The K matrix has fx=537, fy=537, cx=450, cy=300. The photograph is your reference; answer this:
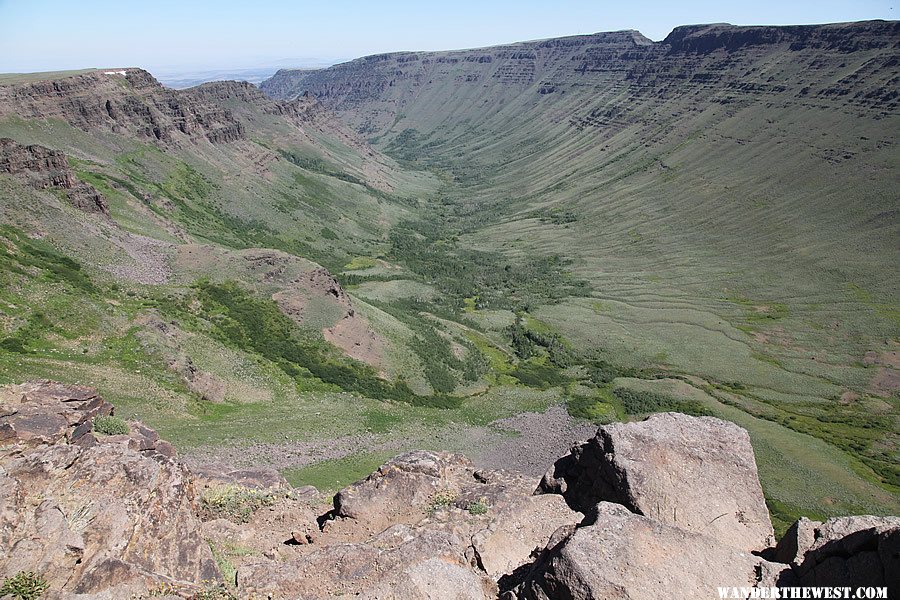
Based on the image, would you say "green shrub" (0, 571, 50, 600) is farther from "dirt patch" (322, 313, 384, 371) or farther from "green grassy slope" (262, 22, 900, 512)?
"green grassy slope" (262, 22, 900, 512)

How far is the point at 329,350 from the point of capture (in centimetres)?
6831

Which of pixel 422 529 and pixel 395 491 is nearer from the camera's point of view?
pixel 422 529

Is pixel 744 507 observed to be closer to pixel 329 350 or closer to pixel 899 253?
pixel 329 350

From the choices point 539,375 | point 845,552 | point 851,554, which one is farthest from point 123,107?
point 851,554

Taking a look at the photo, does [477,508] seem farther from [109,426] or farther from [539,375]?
[539,375]

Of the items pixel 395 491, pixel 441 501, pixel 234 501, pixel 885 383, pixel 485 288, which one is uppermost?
pixel 234 501

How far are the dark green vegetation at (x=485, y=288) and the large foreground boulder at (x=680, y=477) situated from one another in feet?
81.5

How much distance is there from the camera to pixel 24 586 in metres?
14.2

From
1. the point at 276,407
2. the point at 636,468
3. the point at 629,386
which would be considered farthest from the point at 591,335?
the point at 636,468

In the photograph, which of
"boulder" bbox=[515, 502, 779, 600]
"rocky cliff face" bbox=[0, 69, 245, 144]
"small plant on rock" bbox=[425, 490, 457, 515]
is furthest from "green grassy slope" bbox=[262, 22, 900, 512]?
"rocky cliff face" bbox=[0, 69, 245, 144]

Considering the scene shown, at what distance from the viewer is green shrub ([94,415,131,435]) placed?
3092 centimetres

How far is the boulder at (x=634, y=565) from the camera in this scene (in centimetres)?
1550

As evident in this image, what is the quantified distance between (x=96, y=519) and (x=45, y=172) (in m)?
76.1

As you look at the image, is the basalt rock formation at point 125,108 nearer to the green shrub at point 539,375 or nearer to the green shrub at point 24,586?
the green shrub at point 539,375
